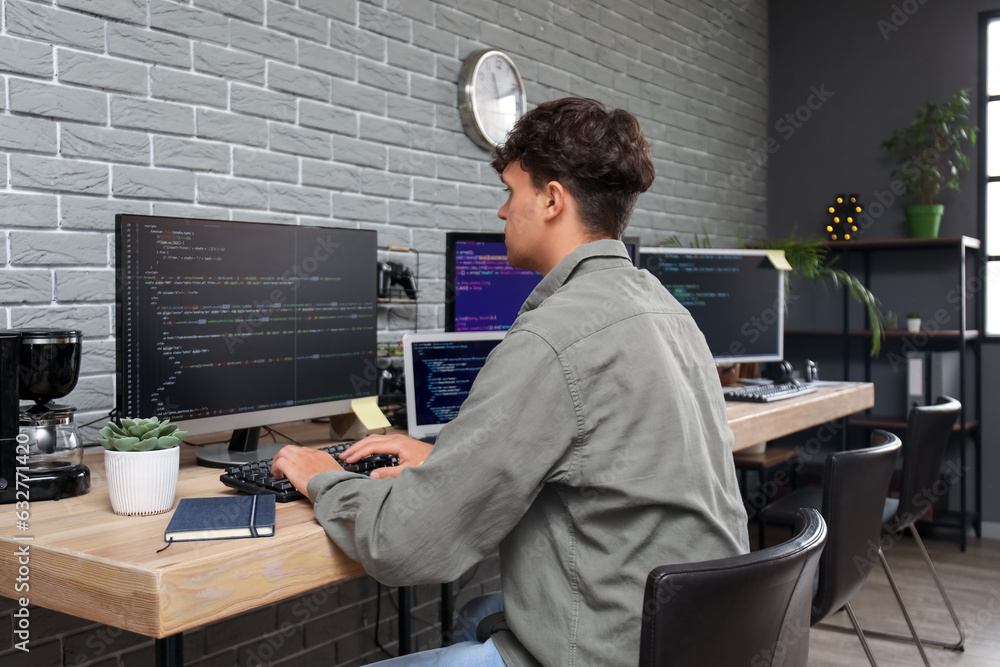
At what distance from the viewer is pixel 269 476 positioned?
1424 mm

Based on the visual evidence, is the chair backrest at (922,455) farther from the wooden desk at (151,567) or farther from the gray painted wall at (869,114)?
the gray painted wall at (869,114)

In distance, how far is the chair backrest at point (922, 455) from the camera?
7.96ft

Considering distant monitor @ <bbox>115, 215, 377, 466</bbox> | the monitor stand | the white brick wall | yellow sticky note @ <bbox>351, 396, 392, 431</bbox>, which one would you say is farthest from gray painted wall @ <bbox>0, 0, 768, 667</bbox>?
yellow sticky note @ <bbox>351, 396, 392, 431</bbox>

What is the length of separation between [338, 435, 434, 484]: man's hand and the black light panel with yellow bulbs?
3.54m

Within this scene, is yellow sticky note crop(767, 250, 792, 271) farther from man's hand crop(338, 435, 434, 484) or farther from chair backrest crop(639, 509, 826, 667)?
chair backrest crop(639, 509, 826, 667)

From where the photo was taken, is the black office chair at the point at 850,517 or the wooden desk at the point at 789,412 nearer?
the black office chair at the point at 850,517

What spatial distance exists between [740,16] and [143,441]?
415cm

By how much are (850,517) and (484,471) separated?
45.3 inches

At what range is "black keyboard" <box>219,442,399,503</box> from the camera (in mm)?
1363

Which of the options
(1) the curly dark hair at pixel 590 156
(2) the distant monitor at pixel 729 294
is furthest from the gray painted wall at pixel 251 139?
(1) the curly dark hair at pixel 590 156

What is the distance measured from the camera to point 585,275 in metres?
1.24

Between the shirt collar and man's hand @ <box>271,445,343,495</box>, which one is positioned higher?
the shirt collar

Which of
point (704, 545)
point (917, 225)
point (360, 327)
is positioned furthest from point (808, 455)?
point (704, 545)

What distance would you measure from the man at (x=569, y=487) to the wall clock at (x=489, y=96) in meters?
1.72
